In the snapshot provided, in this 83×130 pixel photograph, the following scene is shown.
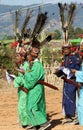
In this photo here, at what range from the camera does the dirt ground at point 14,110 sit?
9.85m

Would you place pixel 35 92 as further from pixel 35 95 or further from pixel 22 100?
pixel 22 100

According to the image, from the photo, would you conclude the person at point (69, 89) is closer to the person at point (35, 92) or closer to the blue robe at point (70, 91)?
the blue robe at point (70, 91)

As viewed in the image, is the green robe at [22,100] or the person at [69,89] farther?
the person at [69,89]

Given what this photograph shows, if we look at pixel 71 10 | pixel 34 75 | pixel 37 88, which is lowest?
pixel 37 88

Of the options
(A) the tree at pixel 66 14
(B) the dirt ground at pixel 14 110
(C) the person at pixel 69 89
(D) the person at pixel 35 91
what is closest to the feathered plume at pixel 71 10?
(A) the tree at pixel 66 14

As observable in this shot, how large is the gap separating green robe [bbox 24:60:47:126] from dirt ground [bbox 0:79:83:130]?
51 cm

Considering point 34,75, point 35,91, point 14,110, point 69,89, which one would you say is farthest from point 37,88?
point 14,110

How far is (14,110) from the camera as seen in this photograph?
12.4 metres

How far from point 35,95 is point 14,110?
3.33 meters

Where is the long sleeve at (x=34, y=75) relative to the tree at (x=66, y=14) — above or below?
below

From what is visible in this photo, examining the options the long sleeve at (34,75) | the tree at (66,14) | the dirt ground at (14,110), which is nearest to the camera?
the long sleeve at (34,75)

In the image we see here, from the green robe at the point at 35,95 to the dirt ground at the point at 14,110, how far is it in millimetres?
510

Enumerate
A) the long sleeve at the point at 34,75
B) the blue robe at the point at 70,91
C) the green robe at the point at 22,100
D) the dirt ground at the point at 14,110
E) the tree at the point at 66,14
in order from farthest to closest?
the tree at the point at 66,14
the blue robe at the point at 70,91
the dirt ground at the point at 14,110
the green robe at the point at 22,100
the long sleeve at the point at 34,75

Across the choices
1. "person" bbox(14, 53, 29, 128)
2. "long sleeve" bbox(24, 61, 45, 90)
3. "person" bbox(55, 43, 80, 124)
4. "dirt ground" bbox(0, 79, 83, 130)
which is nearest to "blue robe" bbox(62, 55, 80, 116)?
"person" bbox(55, 43, 80, 124)
